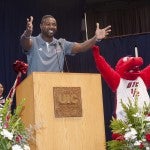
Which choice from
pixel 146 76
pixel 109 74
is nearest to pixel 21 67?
pixel 109 74

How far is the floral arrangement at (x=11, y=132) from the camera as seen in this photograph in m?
2.51

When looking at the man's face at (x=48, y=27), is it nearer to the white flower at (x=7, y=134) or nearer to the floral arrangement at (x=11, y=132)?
the floral arrangement at (x=11, y=132)

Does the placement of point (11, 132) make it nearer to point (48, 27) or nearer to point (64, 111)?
point (64, 111)

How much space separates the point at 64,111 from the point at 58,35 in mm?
2694

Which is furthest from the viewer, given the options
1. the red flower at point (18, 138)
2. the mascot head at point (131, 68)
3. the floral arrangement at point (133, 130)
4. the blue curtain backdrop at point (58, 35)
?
the blue curtain backdrop at point (58, 35)

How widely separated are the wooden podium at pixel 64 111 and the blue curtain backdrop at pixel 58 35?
1990 mm

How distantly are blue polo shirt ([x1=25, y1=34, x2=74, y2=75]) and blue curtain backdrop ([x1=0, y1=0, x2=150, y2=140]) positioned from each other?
1.45 meters

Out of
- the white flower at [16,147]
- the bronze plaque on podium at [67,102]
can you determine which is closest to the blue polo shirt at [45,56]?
the bronze plaque on podium at [67,102]

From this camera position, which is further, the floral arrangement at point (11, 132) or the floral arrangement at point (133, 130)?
the floral arrangement at point (133, 130)

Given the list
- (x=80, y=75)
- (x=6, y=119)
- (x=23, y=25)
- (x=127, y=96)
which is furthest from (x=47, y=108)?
(x=23, y=25)

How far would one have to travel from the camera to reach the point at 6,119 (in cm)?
263

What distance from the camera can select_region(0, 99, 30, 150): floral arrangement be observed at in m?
2.51

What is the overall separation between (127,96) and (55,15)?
Answer: 2224 millimetres

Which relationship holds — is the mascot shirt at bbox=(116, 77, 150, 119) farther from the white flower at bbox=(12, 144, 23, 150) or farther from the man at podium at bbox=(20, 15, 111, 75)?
the white flower at bbox=(12, 144, 23, 150)
